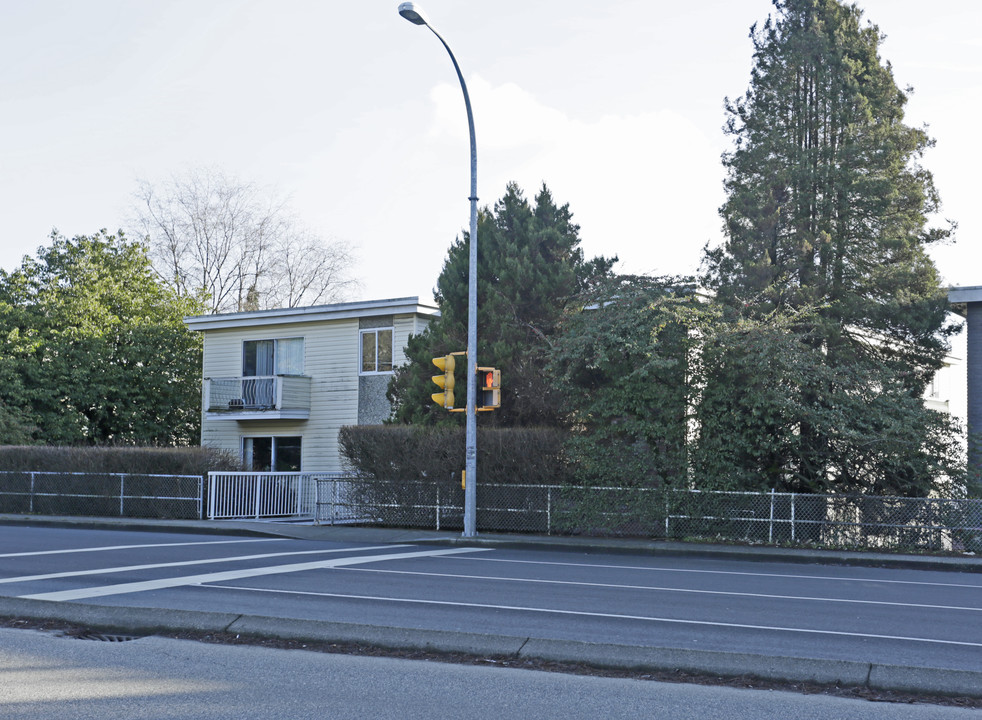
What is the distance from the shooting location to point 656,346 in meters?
19.9

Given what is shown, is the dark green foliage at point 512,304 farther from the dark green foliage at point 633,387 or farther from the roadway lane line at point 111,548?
the roadway lane line at point 111,548

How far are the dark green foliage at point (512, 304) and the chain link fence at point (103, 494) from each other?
545cm

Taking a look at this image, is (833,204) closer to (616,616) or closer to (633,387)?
(633,387)

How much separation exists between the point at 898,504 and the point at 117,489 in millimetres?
18124

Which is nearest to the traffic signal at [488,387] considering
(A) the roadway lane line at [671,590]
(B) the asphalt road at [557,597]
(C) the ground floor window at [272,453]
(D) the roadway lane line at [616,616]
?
(B) the asphalt road at [557,597]

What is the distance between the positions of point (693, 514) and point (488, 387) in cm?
460

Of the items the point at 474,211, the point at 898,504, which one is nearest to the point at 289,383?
the point at 474,211

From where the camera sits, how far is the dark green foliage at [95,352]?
35031 mm

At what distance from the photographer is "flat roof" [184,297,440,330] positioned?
98.0ft

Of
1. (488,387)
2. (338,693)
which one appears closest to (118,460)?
(488,387)

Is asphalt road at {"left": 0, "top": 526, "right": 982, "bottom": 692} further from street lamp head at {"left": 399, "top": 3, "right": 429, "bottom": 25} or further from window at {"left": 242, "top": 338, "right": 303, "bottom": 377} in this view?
window at {"left": 242, "top": 338, "right": 303, "bottom": 377}

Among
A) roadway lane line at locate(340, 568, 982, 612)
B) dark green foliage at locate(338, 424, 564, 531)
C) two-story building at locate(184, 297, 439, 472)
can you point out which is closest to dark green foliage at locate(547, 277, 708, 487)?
dark green foliage at locate(338, 424, 564, 531)

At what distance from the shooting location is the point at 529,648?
8242 mm

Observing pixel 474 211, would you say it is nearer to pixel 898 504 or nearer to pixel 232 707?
pixel 898 504
